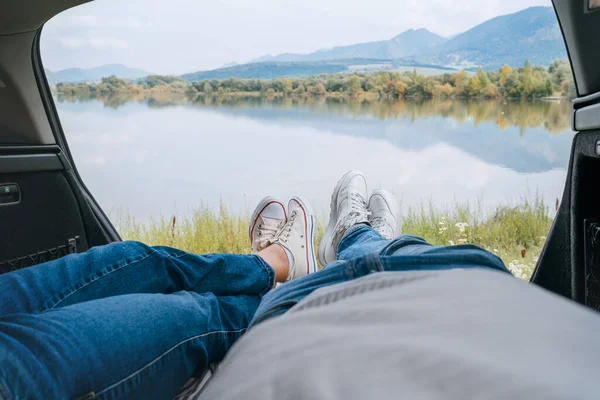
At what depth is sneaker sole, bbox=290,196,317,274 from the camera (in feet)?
4.30

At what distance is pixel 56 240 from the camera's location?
1263mm

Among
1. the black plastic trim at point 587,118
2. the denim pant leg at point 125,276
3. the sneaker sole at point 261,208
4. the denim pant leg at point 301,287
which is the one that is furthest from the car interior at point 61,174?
the denim pant leg at point 301,287

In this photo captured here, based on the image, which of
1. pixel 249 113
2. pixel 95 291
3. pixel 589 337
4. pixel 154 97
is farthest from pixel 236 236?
pixel 589 337

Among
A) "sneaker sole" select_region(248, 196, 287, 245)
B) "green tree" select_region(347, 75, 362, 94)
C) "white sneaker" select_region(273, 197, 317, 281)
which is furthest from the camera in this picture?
"green tree" select_region(347, 75, 362, 94)

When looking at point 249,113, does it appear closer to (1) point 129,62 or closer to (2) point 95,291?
(1) point 129,62

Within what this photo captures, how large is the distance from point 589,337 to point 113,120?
1631 millimetres

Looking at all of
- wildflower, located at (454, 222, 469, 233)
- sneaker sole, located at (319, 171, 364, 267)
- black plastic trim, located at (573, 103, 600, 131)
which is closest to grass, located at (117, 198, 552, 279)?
wildflower, located at (454, 222, 469, 233)

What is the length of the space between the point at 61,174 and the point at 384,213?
0.87m

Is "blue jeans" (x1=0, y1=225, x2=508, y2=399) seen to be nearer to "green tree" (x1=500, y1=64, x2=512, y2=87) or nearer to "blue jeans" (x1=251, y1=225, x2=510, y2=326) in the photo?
"blue jeans" (x1=251, y1=225, x2=510, y2=326)

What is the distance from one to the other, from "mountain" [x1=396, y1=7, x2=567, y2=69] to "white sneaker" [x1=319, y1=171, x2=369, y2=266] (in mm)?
426

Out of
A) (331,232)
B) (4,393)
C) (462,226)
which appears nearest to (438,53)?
(462,226)

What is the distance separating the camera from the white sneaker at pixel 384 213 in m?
1.29

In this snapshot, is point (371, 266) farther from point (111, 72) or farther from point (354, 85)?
point (111, 72)

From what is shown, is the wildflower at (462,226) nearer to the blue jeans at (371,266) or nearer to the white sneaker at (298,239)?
the white sneaker at (298,239)
